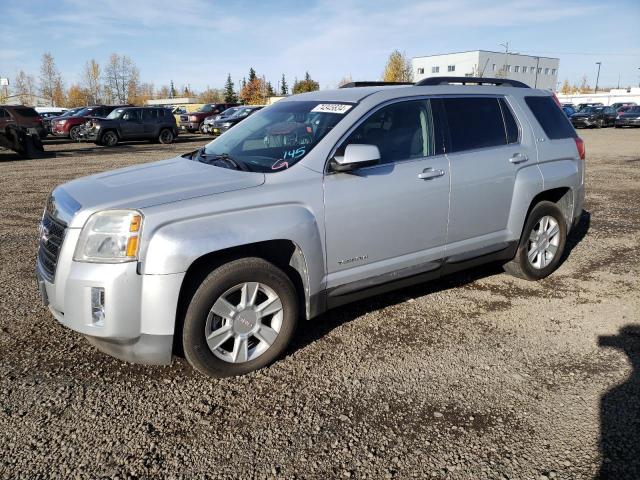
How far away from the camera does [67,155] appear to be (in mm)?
18578

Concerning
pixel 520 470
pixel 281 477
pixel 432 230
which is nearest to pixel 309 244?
pixel 432 230

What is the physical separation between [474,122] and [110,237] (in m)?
3.18

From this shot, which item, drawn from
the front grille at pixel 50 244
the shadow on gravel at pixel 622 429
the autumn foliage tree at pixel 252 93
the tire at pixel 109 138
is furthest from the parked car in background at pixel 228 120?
the autumn foliage tree at pixel 252 93

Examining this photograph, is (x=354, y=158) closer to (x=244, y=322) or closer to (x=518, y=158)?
(x=244, y=322)

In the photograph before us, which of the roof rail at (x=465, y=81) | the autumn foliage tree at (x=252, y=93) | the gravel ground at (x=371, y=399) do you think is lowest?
the gravel ground at (x=371, y=399)

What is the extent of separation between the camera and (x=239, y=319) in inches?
132

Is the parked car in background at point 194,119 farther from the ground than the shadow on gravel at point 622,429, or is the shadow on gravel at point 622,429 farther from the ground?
the parked car in background at point 194,119

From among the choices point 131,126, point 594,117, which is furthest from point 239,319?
point 594,117

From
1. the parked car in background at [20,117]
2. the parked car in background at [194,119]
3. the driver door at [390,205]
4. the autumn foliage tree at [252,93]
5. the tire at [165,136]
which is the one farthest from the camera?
the autumn foliage tree at [252,93]

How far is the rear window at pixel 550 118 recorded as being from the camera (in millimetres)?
5141

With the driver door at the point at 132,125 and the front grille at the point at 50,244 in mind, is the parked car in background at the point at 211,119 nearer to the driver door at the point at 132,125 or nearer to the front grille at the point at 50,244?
the driver door at the point at 132,125

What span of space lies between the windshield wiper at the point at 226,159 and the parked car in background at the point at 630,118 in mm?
37952

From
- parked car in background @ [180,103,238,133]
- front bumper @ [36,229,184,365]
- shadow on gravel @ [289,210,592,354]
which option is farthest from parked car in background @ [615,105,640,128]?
front bumper @ [36,229,184,365]

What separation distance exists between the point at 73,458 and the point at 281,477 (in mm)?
1079
